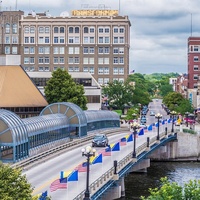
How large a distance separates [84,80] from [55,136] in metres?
70.5

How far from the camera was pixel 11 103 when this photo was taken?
99.9 meters

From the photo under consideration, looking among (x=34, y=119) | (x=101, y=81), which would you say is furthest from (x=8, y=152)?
(x=101, y=81)

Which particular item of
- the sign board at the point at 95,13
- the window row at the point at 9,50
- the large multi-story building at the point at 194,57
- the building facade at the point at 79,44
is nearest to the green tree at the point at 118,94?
the building facade at the point at 79,44

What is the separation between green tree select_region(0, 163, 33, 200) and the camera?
33.1 metres

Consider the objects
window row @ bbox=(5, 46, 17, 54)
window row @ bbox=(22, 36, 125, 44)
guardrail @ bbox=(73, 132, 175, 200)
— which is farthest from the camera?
window row @ bbox=(5, 46, 17, 54)

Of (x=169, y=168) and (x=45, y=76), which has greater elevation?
(x=45, y=76)

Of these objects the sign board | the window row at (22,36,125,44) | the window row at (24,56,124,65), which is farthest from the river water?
the sign board

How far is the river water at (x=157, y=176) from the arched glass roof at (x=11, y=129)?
42.4ft

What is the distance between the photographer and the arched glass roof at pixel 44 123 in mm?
71188

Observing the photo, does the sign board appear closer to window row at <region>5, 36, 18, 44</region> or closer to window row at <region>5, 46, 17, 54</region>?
window row at <region>5, 36, 18, 44</region>

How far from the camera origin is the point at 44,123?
7725 cm

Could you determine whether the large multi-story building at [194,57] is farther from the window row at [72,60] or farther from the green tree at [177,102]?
the window row at [72,60]

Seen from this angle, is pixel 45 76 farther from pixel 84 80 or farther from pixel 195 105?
pixel 195 105

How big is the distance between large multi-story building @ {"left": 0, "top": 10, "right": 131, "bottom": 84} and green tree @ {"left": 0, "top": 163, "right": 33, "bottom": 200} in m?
150
